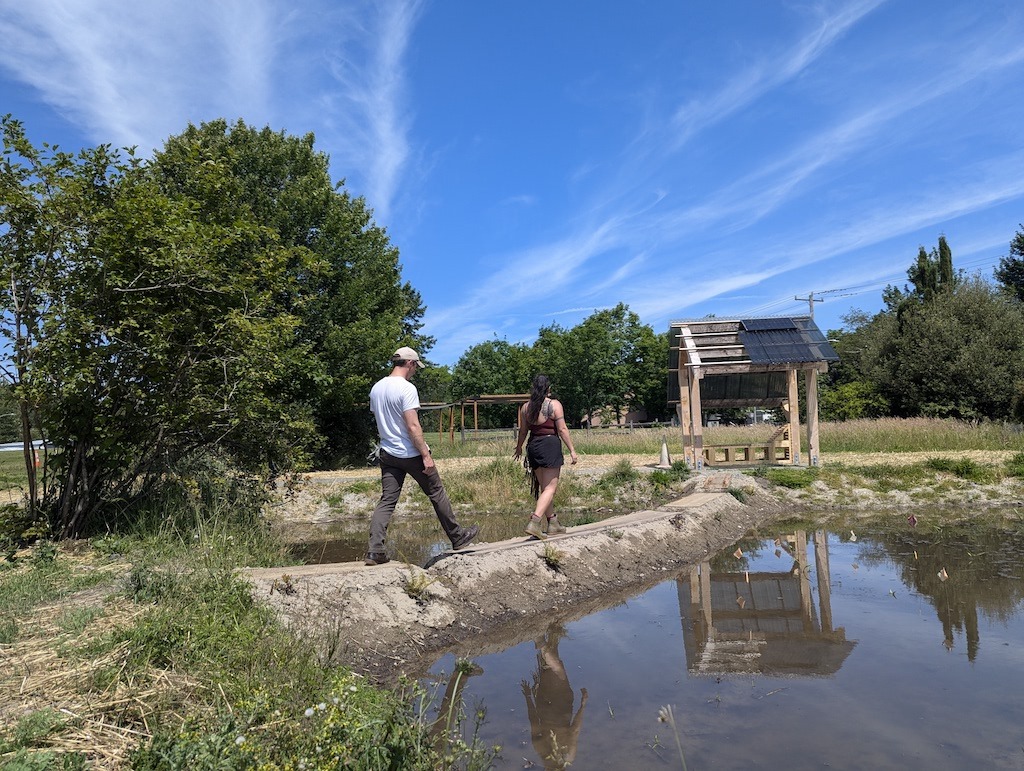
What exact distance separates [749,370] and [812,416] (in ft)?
5.76

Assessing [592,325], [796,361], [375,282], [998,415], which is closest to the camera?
[796,361]

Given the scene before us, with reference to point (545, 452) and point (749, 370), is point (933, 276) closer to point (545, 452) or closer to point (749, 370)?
point (749, 370)

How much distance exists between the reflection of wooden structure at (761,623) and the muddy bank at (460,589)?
70cm

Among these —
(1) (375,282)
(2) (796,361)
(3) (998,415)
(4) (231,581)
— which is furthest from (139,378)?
(3) (998,415)

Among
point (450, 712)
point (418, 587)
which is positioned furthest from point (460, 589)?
point (450, 712)

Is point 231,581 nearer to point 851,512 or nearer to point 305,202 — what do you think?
point 851,512

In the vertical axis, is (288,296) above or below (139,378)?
above

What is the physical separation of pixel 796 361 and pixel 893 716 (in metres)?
11.3

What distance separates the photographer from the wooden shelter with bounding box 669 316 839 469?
1431cm

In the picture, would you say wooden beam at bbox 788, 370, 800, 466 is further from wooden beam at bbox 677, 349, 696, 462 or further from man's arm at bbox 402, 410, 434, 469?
man's arm at bbox 402, 410, 434, 469

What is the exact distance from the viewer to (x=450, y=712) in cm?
324

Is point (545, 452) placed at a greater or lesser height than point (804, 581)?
greater

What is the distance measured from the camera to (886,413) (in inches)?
1219

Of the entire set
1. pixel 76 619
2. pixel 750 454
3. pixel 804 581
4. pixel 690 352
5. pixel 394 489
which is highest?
pixel 690 352
